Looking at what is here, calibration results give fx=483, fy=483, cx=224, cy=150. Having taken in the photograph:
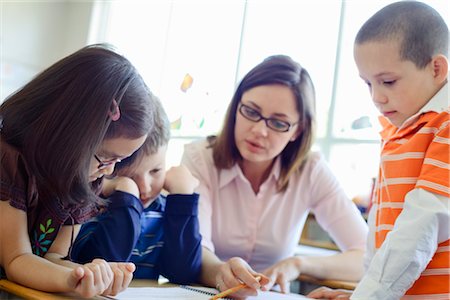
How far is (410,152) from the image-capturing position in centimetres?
68

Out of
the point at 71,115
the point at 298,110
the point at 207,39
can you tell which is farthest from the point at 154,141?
the point at 298,110

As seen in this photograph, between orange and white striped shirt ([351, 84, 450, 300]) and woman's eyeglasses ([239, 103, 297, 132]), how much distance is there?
0.31 m

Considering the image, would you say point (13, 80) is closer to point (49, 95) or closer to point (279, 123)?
point (49, 95)

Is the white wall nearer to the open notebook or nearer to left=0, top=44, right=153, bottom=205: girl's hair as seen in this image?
left=0, top=44, right=153, bottom=205: girl's hair

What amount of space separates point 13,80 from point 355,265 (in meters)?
0.77

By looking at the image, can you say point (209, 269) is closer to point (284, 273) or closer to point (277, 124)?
point (284, 273)

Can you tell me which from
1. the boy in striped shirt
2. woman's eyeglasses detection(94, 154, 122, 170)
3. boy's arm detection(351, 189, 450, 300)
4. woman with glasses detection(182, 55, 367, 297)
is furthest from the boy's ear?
woman's eyeglasses detection(94, 154, 122, 170)

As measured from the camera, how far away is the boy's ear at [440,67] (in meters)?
0.70

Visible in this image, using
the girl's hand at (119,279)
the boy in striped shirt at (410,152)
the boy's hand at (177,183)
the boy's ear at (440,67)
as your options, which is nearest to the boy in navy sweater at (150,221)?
the boy's hand at (177,183)

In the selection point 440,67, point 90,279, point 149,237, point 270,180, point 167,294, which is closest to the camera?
point 90,279

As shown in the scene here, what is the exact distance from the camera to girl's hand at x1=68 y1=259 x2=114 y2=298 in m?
0.50

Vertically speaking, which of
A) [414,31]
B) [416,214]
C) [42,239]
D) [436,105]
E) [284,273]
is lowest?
[284,273]

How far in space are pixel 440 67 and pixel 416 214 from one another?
243mm

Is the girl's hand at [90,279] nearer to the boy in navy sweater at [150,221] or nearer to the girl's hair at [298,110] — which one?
the boy in navy sweater at [150,221]
